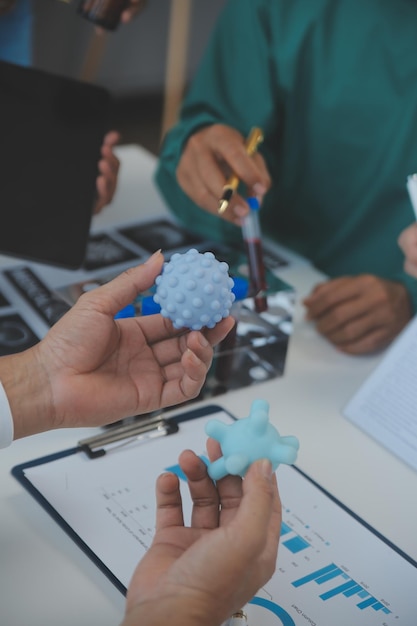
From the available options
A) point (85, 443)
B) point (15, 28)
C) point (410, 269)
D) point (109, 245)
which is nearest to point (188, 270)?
point (85, 443)

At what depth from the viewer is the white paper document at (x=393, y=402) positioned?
86cm

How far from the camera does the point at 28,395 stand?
0.69 metres

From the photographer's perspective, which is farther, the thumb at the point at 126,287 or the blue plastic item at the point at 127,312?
the blue plastic item at the point at 127,312

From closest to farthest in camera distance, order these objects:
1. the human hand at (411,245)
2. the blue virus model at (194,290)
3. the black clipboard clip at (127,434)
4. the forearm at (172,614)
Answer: the forearm at (172,614) < the blue virus model at (194,290) < the black clipboard clip at (127,434) < the human hand at (411,245)

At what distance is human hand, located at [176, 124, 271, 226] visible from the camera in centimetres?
100

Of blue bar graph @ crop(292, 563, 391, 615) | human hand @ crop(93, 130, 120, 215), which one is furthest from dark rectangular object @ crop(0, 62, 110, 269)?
blue bar graph @ crop(292, 563, 391, 615)

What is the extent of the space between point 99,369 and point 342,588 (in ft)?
0.95

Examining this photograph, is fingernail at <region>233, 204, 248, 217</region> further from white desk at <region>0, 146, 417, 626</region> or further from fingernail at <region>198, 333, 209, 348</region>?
fingernail at <region>198, 333, 209, 348</region>

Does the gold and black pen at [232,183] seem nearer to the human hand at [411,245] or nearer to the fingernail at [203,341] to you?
the human hand at [411,245]

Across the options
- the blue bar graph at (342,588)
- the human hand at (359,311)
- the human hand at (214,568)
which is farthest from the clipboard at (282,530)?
the human hand at (359,311)

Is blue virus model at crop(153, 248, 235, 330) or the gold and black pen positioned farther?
the gold and black pen

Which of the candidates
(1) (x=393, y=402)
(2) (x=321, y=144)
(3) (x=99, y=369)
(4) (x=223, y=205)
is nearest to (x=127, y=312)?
(3) (x=99, y=369)

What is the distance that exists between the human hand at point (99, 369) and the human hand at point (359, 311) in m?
0.37

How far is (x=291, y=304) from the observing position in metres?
0.96
